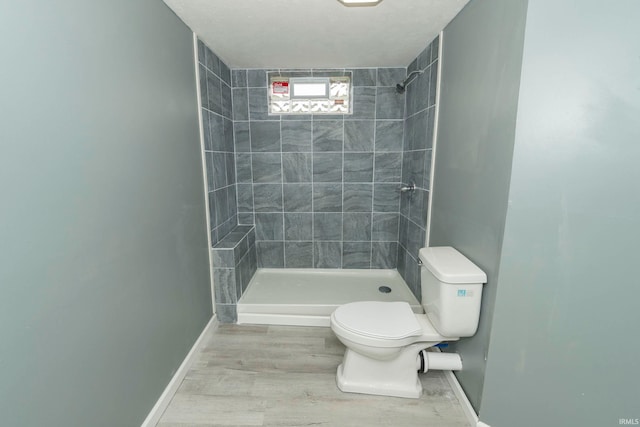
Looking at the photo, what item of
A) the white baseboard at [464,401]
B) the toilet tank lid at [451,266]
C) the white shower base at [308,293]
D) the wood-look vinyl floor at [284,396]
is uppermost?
the toilet tank lid at [451,266]

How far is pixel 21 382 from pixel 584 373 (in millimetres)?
2024

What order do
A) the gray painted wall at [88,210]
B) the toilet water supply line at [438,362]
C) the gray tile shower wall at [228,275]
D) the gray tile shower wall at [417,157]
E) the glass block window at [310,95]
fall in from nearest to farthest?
the gray painted wall at [88,210] → the toilet water supply line at [438,362] → the gray tile shower wall at [417,157] → the gray tile shower wall at [228,275] → the glass block window at [310,95]

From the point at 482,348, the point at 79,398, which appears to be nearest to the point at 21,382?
the point at 79,398

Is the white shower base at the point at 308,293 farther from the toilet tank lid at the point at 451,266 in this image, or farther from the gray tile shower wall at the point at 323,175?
the toilet tank lid at the point at 451,266

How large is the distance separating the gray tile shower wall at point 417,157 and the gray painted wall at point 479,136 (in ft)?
0.71

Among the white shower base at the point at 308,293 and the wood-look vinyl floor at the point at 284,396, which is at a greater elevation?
the white shower base at the point at 308,293

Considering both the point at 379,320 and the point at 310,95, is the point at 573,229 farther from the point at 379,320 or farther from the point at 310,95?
the point at 310,95

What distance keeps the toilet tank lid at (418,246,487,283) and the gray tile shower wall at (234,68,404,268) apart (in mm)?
1304

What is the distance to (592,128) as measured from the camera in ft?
3.57

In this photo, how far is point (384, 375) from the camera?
162 centimetres

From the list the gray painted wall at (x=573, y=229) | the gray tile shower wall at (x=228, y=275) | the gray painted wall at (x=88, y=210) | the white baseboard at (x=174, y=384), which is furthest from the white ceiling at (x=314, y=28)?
the white baseboard at (x=174, y=384)

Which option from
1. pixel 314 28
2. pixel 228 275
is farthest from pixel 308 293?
pixel 314 28

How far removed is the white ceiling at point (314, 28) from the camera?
5.23 feet

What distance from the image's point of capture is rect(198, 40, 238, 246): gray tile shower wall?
6.94 feet
